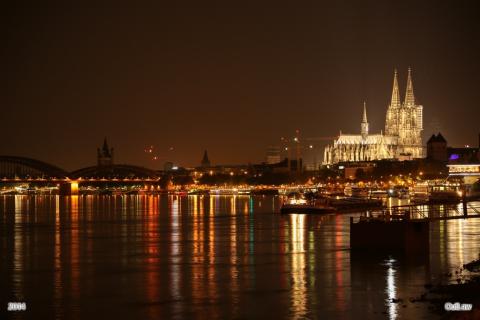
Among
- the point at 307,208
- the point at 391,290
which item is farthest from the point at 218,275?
the point at 307,208

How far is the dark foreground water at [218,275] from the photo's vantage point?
75.2 ft

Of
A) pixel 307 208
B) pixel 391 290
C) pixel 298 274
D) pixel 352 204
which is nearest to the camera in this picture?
pixel 391 290

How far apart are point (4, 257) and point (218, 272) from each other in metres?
11.5


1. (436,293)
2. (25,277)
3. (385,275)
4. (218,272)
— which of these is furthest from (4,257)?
(436,293)

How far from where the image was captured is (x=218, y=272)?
30.3 m

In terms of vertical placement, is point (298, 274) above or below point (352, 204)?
below

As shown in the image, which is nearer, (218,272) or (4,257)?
(218,272)

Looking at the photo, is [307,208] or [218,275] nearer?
[218,275]

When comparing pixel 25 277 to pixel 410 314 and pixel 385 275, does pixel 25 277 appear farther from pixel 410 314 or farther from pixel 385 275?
pixel 410 314

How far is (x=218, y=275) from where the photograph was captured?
96.6 ft

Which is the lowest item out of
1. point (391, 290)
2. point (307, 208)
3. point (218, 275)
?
point (391, 290)

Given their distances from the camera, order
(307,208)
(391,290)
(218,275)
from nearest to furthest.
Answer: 1. (391,290)
2. (218,275)
3. (307,208)

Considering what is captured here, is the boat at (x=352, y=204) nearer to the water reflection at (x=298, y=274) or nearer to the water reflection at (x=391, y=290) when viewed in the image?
the water reflection at (x=298, y=274)

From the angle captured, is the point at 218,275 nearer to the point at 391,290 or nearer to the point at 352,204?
the point at 391,290
